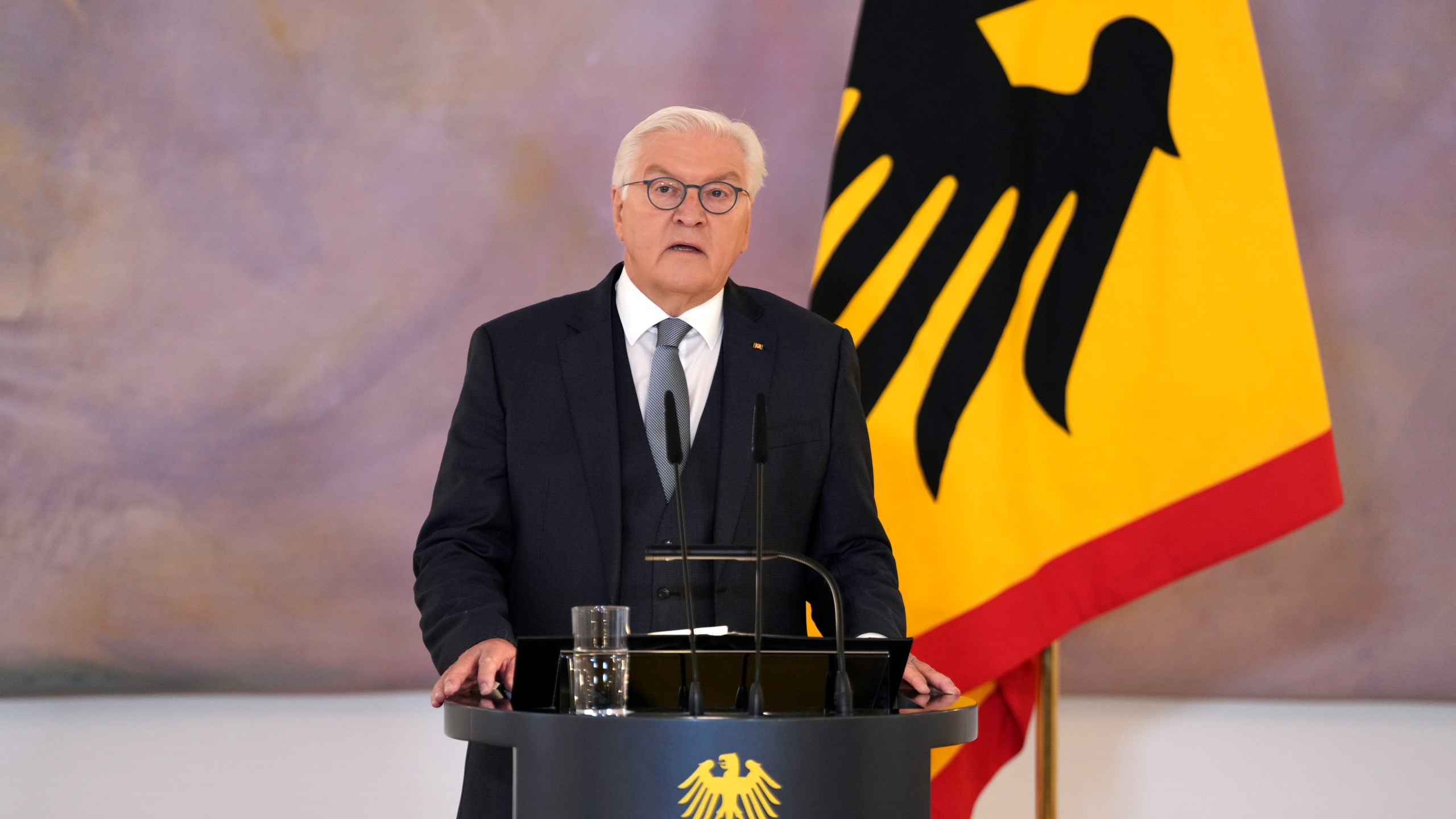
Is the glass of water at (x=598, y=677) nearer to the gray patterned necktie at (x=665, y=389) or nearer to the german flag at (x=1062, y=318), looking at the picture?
the gray patterned necktie at (x=665, y=389)

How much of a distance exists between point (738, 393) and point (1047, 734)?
44.1 inches

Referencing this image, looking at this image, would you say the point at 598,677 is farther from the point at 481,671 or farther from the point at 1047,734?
the point at 1047,734

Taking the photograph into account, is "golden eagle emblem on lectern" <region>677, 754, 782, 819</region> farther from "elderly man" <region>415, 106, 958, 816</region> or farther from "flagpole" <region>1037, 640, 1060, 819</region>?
"flagpole" <region>1037, 640, 1060, 819</region>

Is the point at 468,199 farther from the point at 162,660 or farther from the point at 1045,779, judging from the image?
the point at 1045,779

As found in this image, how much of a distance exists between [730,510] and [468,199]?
1.25 metres

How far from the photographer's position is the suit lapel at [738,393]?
6.66 ft

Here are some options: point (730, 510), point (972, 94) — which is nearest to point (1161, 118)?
point (972, 94)

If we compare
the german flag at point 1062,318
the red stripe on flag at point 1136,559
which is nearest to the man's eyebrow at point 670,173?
the german flag at point 1062,318

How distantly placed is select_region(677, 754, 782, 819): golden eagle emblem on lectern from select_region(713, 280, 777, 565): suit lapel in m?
0.72

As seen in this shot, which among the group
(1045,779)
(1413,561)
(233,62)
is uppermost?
(233,62)

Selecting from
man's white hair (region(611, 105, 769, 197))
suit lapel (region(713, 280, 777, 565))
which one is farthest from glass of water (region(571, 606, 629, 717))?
man's white hair (region(611, 105, 769, 197))

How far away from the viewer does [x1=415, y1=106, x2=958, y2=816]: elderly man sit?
6.58 ft

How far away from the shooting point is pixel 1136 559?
252 cm

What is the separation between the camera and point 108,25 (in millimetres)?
2803
